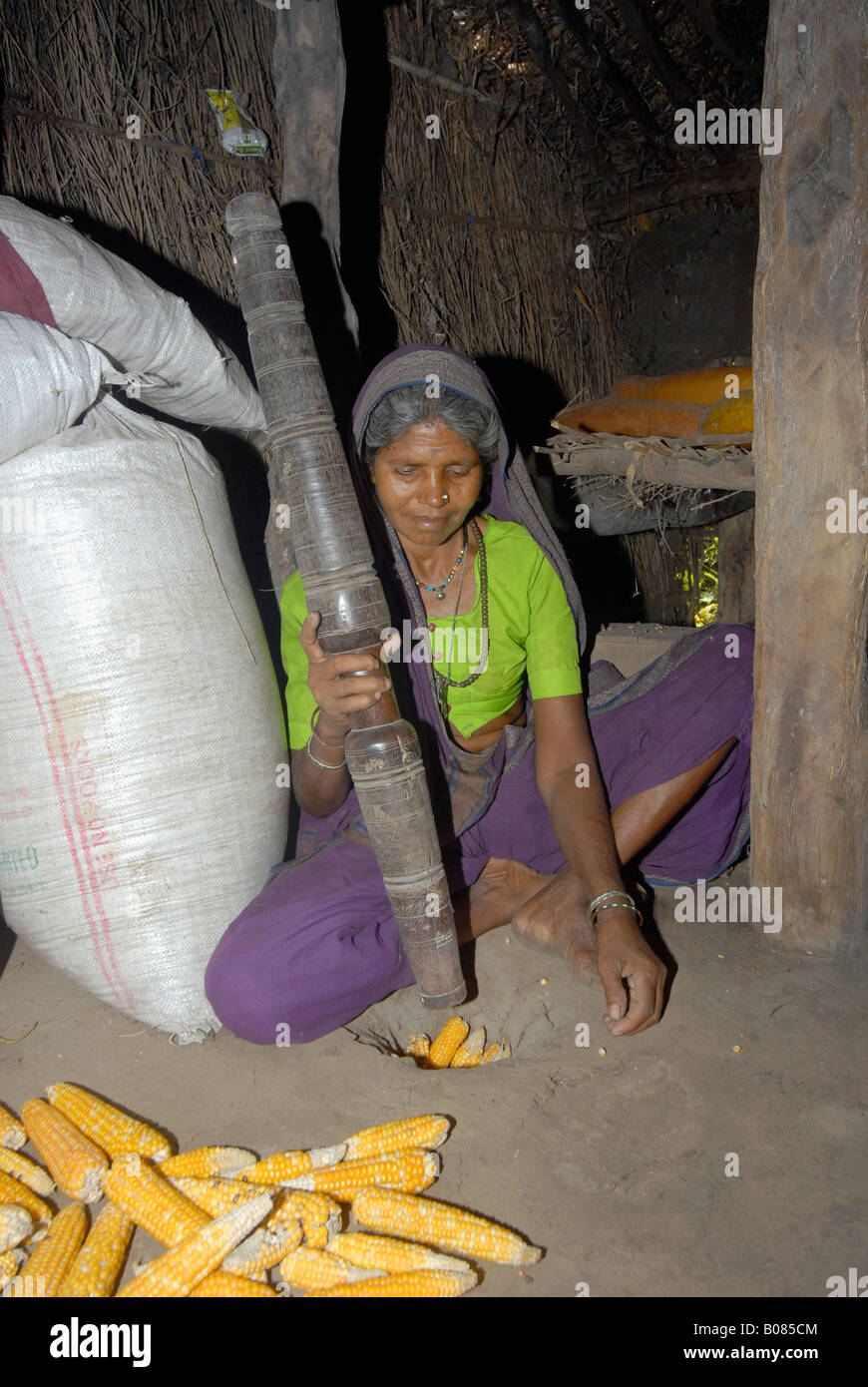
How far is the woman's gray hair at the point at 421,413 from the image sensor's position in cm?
218

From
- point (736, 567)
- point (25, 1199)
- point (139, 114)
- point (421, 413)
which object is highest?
point (139, 114)

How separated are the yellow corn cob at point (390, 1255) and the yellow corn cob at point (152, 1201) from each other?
0.27m

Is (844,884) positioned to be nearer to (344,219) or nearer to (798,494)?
(798,494)

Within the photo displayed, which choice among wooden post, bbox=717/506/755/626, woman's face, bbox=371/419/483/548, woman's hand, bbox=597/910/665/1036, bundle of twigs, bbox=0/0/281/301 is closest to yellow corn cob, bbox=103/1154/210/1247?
woman's hand, bbox=597/910/665/1036

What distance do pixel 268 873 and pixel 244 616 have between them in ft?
2.33

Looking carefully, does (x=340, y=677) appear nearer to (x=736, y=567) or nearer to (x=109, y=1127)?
(x=109, y=1127)

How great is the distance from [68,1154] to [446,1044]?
0.90m

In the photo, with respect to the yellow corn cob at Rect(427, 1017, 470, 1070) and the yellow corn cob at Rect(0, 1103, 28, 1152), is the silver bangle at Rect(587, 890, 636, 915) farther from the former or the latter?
the yellow corn cob at Rect(0, 1103, 28, 1152)

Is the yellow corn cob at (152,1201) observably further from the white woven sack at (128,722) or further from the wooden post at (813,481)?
A: the wooden post at (813,481)

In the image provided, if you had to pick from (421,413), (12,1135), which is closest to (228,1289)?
(12,1135)

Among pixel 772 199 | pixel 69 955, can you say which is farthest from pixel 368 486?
pixel 69 955

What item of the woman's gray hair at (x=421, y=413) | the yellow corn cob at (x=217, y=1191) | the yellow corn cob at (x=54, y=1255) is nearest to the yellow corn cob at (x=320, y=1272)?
the yellow corn cob at (x=217, y=1191)

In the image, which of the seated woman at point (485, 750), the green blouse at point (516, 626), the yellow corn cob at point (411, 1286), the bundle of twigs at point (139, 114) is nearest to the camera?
the yellow corn cob at point (411, 1286)

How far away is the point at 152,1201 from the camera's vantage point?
1.61 m
